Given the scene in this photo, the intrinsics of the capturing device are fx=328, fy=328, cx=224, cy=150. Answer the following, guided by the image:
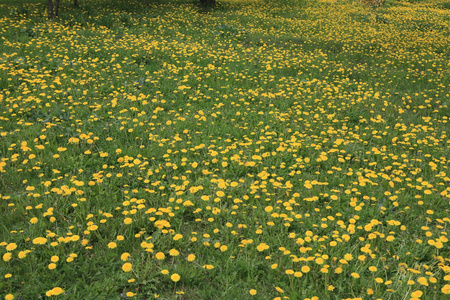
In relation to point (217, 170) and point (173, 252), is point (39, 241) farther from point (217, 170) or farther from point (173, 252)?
point (217, 170)

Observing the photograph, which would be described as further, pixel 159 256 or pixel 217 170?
pixel 217 170

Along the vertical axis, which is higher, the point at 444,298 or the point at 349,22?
the point at 349,22

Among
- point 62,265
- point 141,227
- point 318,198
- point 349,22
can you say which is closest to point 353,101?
point 318,198

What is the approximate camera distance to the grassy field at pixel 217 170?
9.62 ft

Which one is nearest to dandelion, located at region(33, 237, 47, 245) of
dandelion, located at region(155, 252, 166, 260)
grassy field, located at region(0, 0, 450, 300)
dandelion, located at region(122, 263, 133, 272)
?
grassy field, located at region(0, 0, 450, 300)

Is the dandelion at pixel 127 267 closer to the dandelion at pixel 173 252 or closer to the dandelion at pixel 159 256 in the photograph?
the dandelion at pixel 159 256

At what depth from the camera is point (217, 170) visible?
444cm

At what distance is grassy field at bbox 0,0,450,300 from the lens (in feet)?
9.62

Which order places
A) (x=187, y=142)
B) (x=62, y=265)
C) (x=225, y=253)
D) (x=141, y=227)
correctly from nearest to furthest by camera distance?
(x=62, y=265) → (x=225, y=253) → (x=141, y=227) → (x=187, y=142)

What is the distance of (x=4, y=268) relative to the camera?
2.83m

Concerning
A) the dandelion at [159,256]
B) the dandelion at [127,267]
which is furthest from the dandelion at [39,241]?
the dandelion at [159,256]

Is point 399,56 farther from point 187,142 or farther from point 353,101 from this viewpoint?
point 187,142

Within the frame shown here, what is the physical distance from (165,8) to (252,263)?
1427 cm

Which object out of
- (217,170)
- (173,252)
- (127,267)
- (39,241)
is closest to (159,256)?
(173,252)
